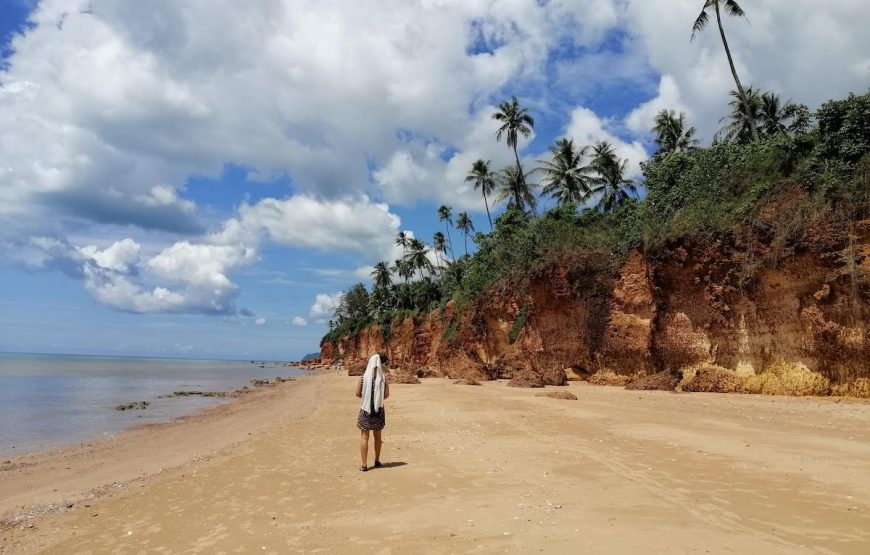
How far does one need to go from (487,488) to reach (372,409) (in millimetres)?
2438

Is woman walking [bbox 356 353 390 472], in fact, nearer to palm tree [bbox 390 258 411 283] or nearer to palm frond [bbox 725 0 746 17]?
palm frond [bbox 725 0 746 17]

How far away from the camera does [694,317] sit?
19.9 m

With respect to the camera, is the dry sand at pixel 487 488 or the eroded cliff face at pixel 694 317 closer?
the dry sand at pixel 487 488

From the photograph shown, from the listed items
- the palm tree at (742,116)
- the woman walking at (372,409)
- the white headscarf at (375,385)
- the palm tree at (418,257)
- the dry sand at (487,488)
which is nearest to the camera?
the dry sand at (487,488)

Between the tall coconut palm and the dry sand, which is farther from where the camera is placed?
the tall coconut palm

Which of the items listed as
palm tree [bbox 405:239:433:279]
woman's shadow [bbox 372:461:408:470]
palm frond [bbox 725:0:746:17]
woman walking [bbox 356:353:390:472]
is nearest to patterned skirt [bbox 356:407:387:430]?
woman walking [bbox 356:353:390:472]

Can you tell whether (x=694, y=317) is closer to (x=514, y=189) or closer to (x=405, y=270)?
(x=514, y=189)

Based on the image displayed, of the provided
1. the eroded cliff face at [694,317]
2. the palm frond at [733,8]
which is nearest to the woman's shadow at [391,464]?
the eroded cliff face at [694,317]

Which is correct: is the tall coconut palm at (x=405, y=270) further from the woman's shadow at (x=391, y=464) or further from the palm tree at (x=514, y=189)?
the woman's shadow at (x=391, y=464)

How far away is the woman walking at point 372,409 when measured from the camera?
323 inches

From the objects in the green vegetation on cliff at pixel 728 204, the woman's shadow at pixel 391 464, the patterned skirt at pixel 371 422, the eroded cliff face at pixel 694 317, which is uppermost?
the green vegetation on cliff at pixel 728 204

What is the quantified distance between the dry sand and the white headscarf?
99 cm

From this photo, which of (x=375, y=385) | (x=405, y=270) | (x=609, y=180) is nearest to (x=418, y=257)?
(x=405, y=270)

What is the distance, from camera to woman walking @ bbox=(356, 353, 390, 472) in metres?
8.21
